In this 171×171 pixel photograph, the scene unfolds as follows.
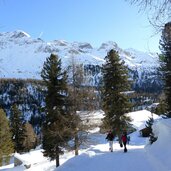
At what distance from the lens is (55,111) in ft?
106

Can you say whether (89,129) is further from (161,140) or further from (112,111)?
(161,140)

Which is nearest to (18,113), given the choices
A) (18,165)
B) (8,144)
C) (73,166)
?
(8,144)

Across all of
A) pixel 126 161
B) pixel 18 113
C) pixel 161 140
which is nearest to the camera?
pixel 161 140

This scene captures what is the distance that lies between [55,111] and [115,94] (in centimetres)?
787

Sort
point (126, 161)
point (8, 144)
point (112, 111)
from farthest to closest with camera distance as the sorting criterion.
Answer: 1. point (8, 144)
2. point (112, 111)
3. point (126, 161)

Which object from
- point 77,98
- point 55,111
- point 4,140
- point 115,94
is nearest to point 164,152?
point 77,98

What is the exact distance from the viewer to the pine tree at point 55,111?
31.4m

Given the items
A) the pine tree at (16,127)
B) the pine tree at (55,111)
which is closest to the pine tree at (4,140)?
the pine tree at (16,127)

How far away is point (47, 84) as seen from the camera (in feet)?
110

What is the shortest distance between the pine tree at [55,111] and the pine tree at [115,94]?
6247 millimetres

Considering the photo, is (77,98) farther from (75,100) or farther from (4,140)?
(4,140)

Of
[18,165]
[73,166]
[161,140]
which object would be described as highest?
[161,140]

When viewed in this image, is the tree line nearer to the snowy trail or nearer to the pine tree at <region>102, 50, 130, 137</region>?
the pine tree at <region>102, 50, 130, 137</region>

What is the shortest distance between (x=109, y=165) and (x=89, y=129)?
41.1ft
